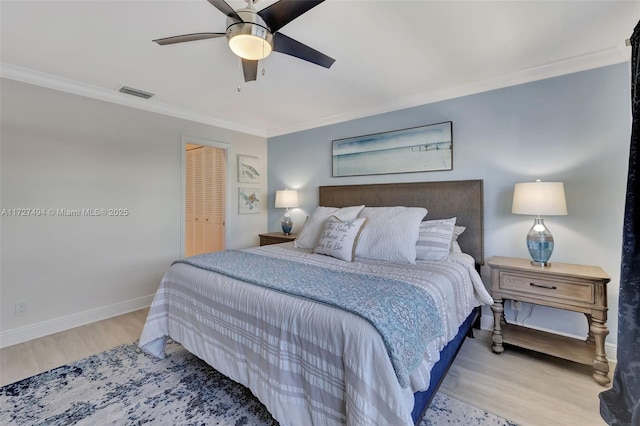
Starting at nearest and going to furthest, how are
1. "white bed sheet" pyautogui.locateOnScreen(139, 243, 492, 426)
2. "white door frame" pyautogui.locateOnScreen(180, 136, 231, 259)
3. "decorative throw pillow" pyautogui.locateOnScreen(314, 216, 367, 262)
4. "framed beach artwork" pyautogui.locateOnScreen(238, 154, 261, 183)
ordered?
"white bed sheet" pyautogui.locateOnScreen(139, 243, 492, 426)
"decorative throw pillow" pyautogui.locateOnScreen(314, 216, 367, 262)
"white door frame" pyautogui.locateOnScreen(180, 136, 231, 259)
"framed beach artwork" pyautogui.locateOnScreen(238, 154, 261, 183)

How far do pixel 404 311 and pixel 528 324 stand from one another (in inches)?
81.8

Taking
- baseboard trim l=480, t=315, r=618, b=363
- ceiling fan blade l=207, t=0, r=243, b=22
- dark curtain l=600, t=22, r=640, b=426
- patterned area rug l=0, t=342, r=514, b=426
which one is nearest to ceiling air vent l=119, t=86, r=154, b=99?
ceiling fan blade l=207, t=0, r=243, b=22

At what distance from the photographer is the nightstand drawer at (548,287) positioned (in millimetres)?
2041

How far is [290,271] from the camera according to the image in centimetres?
195

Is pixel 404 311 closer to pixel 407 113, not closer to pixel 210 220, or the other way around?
pixel 407 113

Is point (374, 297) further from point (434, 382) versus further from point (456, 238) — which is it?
point (456, 238)

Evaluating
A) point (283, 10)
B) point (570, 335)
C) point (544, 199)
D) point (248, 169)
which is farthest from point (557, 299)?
point (248, 169)

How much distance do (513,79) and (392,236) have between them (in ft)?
6.16

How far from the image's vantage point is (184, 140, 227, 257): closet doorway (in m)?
4.41

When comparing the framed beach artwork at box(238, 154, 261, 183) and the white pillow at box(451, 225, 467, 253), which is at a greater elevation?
the framed beach artwork at box(238, 154, 261, 183)

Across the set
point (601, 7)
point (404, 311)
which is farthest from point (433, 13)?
point (404, 311)

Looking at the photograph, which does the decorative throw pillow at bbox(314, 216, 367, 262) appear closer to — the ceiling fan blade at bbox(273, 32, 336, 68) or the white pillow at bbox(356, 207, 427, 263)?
the white pillow at bbox(356, 207, 427, 263)

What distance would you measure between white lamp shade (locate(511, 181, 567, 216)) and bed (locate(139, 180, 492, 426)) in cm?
65

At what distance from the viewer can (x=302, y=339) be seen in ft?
4.38
